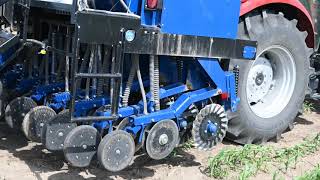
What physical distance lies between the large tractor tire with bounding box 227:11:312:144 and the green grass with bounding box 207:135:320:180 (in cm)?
31

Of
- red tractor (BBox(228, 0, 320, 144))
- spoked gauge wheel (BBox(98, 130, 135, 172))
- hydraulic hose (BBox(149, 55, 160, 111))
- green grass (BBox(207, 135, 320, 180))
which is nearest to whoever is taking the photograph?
spoked gauge wheel (BBox(98, 130, 135, 172))

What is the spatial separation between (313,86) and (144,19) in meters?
2.89

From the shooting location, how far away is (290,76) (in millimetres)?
5711

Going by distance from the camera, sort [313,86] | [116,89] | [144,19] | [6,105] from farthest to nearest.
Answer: [313,86]
[6,105]
[144,19]
[116,89]

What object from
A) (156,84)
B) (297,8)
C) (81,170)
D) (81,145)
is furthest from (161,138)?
(297,8)

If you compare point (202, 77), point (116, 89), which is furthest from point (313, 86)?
point (116, 89)

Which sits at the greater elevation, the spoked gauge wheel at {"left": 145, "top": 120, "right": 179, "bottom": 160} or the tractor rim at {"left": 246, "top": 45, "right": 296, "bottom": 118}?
the tractor rim at {"left": 246, "top": 45, "right": 296, "bottom": 118}

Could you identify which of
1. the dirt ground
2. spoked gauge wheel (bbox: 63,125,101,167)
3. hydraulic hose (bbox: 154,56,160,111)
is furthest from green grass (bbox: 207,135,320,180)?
spoked gauge wheel (bbox: 63,125,101,167)

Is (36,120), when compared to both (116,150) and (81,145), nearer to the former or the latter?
(81,145)

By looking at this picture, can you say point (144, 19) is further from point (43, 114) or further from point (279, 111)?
point (279, 111)

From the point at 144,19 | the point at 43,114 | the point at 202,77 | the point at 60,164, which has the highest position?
the point at 144,19

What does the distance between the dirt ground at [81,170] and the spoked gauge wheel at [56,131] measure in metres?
0.29

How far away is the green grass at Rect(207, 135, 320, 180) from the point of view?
4.65 metres

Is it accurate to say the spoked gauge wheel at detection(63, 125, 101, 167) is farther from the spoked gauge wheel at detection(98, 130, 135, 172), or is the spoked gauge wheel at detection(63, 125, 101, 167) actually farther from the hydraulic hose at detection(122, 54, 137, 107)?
the hydraulic hose at detection(122, 54, 137, 107)
